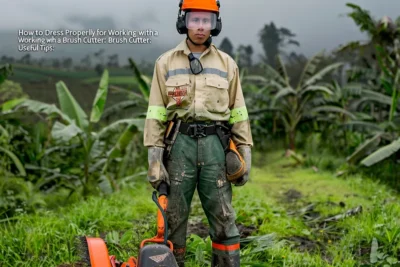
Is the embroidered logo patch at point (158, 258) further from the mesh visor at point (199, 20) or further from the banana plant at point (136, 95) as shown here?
the banana plant at point (136, 95)

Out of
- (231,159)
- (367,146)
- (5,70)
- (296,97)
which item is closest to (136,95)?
(5,70)

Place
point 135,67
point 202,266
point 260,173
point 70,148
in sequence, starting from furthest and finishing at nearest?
point 260,173 < point 135,67 < point 70,148 < point 202,266

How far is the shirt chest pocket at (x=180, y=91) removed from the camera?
340 cm

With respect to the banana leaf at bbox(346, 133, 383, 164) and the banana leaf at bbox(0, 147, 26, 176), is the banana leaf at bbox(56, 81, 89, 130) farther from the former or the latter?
the banana leaf at bbox(346, 133, 383, 164)

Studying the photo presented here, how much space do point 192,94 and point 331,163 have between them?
8.96m

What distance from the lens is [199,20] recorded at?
3408 millimetres

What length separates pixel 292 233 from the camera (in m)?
5.42

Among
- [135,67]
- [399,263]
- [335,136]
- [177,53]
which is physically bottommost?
[399,263]

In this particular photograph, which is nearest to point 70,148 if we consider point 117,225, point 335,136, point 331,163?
point 117,225

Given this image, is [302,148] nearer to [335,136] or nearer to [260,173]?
[335,136]

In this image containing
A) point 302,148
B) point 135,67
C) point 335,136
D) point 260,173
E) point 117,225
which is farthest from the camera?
point 302,148

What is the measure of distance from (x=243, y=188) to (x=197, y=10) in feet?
16.8

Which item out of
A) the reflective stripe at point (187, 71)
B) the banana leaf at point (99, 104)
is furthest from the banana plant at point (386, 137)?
the reflective stripe at point (187, 71)

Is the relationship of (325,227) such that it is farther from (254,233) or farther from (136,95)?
(136,95)
